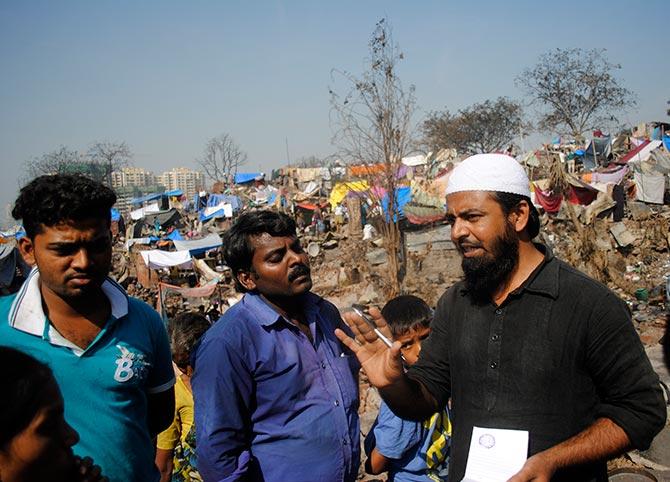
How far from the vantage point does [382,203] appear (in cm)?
881

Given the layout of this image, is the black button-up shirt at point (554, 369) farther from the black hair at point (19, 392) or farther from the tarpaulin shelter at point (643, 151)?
the tarpaulin shelter at point (643, 151)

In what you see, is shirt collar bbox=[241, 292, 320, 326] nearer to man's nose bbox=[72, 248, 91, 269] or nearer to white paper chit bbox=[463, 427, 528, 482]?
man's nose bbox=[72, 248, 91, 269]

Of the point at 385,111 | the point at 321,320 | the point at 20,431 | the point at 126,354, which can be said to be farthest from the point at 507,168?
the point at 385,111

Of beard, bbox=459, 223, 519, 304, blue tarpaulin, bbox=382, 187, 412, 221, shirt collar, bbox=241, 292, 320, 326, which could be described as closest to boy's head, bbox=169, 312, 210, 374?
shirt collar, bbox=241, 292, 320, 326

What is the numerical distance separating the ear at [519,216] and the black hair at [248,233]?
1.03 m

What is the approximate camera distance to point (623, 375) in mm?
1532

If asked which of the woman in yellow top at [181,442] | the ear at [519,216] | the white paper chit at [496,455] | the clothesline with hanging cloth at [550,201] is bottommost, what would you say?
the clothesline with hanging cloth at [550,201]

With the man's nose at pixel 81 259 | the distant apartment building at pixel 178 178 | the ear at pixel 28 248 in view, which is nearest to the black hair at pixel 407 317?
the man's nose at pixel 81 259

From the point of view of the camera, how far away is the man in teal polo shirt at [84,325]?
1696 mm

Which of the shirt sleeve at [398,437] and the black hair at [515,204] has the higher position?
the black hair at [515,204]

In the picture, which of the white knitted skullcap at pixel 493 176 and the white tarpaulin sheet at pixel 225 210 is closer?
the white knitted skullcap at pixel 493 176

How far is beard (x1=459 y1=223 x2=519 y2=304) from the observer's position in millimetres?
1806

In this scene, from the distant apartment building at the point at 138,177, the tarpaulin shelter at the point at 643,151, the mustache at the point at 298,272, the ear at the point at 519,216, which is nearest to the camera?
the ear at the point at 519,216

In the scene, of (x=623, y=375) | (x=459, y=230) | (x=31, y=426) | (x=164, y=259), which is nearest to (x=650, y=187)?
(x=164, y=259)
